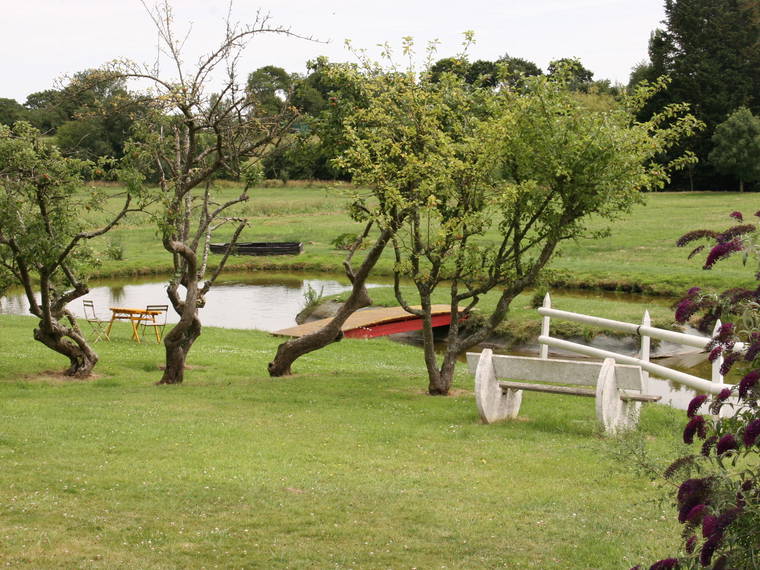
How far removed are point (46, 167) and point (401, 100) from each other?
621 cm

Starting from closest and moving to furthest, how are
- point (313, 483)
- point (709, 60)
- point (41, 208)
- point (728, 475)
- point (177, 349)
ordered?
point (728, 475) < point (313, 483) < point (41, 208) < point (177, 349) < point (709, 60)

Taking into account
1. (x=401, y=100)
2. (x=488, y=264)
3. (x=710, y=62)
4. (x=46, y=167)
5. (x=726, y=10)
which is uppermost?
(x=726, y=10)

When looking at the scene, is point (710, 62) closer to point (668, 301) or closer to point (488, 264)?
point (668, 301)

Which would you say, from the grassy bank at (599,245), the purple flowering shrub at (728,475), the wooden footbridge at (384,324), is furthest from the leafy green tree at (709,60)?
the purple flowering shrub at (728,475)

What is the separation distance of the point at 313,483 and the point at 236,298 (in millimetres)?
27850

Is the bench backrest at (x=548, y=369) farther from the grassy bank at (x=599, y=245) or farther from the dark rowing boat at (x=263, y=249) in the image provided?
the dark rowing boat at (x=263, y=249)

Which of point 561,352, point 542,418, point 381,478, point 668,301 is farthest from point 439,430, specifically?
point 668,301

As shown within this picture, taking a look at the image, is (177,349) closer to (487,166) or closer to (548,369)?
(487,166)

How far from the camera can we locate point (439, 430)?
40.6 ft

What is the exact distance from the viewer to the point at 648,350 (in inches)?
557

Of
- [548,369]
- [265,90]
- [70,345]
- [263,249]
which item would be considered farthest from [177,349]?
[263,249]

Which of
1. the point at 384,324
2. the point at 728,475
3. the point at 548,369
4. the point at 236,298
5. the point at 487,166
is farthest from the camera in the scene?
the point at 236,298

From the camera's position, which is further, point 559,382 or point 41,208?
point 41,208

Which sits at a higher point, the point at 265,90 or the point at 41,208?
the point at 265,90
